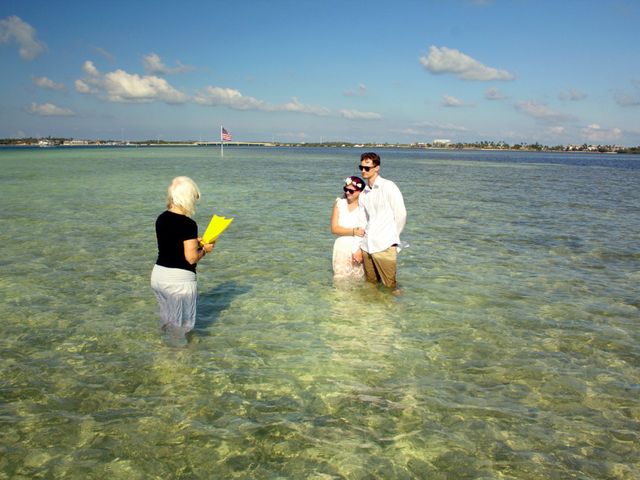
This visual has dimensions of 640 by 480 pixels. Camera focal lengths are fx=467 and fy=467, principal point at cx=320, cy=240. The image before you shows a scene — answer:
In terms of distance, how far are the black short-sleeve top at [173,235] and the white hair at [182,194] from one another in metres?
0.13

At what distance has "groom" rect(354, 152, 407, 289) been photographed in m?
8.34

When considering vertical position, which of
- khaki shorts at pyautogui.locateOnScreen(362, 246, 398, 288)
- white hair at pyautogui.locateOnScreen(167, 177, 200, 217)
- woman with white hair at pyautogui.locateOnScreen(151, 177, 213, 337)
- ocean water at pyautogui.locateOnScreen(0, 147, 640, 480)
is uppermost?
white hair at pyautogui.locateOnScreen(167, 177, 200, 217)

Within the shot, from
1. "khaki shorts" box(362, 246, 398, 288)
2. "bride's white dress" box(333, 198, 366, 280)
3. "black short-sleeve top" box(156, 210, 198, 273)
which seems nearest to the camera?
"black short-sleeve top" box(156, 210, 198, 273)

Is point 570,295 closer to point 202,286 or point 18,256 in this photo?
point 202,286

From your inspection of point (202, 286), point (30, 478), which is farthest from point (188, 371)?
point (202, 286)

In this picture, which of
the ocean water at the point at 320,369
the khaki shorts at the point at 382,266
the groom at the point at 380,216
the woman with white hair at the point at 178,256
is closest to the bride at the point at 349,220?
the groom at the point at 380,216

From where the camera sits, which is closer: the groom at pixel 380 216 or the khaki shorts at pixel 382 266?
the groom at pixel 380 216

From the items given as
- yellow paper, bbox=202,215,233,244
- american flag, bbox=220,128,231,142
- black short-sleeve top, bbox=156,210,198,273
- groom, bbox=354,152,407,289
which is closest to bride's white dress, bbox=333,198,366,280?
groom, bbox=354,152,407,289

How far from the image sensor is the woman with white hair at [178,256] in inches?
216

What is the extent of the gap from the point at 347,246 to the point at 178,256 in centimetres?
431

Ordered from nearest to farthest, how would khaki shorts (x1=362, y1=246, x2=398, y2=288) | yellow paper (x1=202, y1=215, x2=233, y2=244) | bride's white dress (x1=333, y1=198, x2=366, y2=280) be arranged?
yellow paper (x1=202, y1=215, x2=233, y2=244)
khaki shorts (x1=362, y1=246, x2=398, y2=288)
bride's white dress (x1=333, y1=198, x2=366, y2=280)

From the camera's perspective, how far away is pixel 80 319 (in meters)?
7.75

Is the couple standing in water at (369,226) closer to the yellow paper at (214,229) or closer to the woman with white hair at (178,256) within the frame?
the yellow paper at (214,229)

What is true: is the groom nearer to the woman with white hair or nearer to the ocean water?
the ocean water
